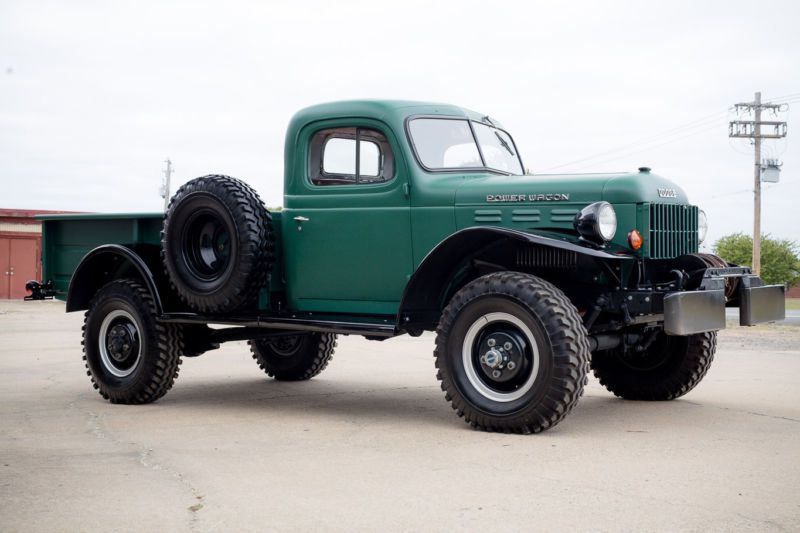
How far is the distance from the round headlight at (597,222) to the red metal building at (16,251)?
30546 mm

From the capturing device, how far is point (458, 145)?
7.52 metres

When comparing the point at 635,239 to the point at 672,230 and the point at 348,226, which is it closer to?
the point at 672,230

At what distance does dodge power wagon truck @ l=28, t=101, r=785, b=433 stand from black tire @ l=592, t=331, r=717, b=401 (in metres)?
0.01

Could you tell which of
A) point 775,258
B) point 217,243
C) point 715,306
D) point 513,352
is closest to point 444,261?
point 513,352

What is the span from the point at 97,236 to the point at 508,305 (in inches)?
164

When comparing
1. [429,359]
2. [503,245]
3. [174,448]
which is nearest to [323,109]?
[503,245]

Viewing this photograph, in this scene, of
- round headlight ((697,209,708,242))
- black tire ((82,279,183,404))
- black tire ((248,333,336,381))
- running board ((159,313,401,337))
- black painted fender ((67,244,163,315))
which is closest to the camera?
running board ((159,313,401,337))

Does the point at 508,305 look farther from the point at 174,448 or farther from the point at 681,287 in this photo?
the point at 174,448

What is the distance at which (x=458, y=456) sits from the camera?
18.1 feet

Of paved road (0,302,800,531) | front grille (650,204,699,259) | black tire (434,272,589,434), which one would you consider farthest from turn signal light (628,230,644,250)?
paved road (0,302,800,531)

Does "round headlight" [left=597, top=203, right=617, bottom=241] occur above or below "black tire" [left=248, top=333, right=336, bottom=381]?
above

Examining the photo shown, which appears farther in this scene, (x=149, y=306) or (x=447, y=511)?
(x=149, y=306)

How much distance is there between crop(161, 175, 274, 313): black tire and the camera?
24.1 ft

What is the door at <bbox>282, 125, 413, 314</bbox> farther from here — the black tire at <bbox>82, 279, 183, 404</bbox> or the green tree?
the green tree
